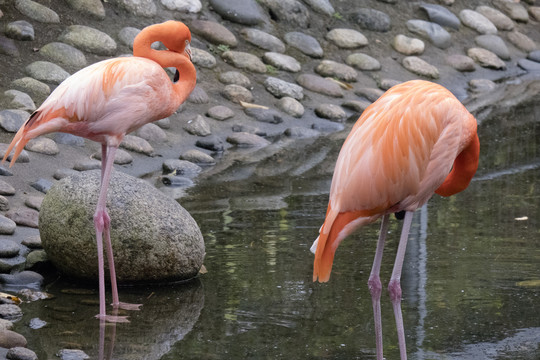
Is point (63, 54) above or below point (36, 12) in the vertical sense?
below

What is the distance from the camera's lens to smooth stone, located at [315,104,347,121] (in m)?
9.95

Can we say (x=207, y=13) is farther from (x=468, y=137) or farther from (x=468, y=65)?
(x=468, y=137)

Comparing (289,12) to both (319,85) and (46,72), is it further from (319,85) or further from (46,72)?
(46,72)

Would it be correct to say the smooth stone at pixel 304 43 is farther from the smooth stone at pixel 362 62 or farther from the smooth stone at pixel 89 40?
the smooth stone at pixel 89 40

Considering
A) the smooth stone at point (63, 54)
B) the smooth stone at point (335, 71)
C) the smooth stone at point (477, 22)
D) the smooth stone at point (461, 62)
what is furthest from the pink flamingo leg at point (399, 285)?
the smooth stone at point (477, 22)

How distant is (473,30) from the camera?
13.4 m

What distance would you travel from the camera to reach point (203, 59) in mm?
10016

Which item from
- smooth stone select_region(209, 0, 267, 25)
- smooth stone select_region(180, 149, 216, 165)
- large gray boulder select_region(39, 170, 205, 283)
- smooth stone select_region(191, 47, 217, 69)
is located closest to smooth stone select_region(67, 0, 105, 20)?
smooth stone select_region(191, 47, 217, 69)

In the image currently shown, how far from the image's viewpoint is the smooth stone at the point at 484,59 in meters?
12.6

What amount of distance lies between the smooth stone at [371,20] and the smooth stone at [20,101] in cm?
571

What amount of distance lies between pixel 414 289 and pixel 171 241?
4.83 feet

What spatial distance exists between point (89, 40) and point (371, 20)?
4537 millimetres

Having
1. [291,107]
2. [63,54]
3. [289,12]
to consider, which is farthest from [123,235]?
[289,12]

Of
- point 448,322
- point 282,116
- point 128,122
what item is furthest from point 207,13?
point 448,322
